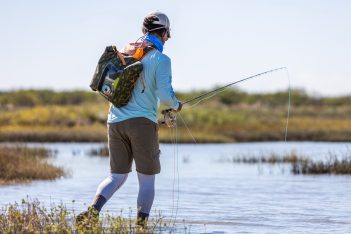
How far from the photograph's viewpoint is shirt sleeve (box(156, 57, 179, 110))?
28.5 feet

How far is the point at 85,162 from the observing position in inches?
973

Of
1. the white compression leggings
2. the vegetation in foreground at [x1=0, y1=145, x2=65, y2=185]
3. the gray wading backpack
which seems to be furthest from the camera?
the vegetation in foreground at [x1=0, y1=145, x2=65, y2=185]

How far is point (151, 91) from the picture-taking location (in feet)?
28.9

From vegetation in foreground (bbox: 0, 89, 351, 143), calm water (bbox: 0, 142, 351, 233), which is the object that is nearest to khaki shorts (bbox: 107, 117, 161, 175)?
calm water (bbox: 0, 142, 351, 233)

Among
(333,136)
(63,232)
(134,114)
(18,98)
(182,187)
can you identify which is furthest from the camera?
(18,98)

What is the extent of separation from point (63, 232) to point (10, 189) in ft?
22.1

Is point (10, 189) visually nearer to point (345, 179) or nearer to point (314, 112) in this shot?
point (345, 179)

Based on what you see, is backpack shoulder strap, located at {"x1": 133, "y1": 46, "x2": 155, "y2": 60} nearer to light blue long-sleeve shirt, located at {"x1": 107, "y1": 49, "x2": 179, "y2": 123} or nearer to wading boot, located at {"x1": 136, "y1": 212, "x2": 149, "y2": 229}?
light blue long-sleeve shirt, located at {"x1": 107, "y1": 49, "x2": 179, "y2": 123}

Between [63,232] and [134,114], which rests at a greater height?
[134,114]

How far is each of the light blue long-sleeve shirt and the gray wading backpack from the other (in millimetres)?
62

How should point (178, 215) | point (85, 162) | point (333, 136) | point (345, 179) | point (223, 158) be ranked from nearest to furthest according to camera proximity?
point (178, 215)
point (345, 179)
point (85, 162)
point (223, 158)
point (333, 136)

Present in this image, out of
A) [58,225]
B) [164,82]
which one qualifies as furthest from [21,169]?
[58,225]

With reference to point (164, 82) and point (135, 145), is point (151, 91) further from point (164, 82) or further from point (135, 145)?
point (135, 145)

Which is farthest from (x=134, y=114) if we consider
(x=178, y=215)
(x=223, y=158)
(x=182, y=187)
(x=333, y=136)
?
(x=333, y=136)
